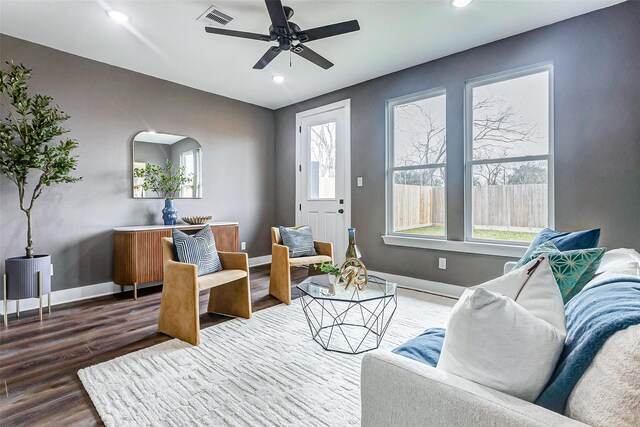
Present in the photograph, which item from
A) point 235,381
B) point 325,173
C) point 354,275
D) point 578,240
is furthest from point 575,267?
point 325,173

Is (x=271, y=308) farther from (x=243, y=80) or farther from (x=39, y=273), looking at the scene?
(x=243, y=80)

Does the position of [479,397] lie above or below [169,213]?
below

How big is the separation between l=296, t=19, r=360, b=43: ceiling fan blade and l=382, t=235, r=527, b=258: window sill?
236cm

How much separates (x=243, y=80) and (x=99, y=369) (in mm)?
3518

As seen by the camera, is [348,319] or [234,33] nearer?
[234,33]

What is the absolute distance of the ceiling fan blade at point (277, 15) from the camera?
217cm

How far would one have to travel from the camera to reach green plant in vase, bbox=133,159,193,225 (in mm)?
3982

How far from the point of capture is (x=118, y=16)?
2.70 meters

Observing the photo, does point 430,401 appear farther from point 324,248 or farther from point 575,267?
point 324,248

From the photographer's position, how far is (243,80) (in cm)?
417

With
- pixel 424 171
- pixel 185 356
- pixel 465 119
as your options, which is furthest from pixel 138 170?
pixel 465 119

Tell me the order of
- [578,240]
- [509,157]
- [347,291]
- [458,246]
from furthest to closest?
[458,246] < [509,157] < [347,291] < [578,240]

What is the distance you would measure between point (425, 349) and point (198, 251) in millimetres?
2075

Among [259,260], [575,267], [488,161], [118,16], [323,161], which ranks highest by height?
[118,16]
